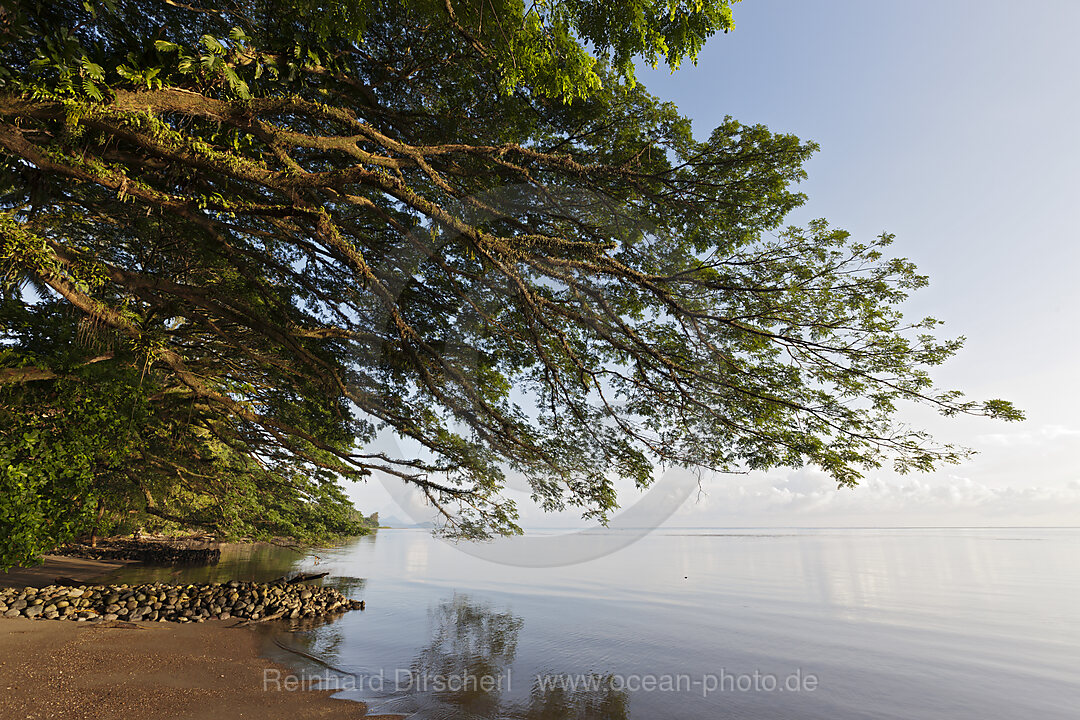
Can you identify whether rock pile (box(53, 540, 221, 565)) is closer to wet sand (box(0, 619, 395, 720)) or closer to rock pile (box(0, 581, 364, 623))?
rock pile (box(0, 581, 364, 623))

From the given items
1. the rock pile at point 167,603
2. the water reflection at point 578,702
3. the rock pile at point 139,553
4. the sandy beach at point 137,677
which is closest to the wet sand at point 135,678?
the sandy beach at point 137,677

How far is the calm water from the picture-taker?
8.68 meters

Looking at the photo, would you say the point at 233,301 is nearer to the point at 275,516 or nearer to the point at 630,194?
the point at 630,194

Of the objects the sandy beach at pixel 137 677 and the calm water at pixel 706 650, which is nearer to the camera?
the sandy beach at pixel 137 677

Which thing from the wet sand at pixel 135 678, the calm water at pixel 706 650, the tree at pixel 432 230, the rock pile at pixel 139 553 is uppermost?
the tree at pixel 432 230

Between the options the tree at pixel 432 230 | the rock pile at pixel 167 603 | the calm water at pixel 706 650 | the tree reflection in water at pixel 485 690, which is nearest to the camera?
the tree at pixel 432 230

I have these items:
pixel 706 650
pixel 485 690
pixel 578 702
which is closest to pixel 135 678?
pixel 485 690

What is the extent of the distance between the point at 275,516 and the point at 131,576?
531 centimetres

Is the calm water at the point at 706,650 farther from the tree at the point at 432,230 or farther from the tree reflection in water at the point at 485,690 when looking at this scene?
the tree at the point at 432,230

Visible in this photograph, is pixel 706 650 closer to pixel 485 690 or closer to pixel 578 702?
pixel 578 702

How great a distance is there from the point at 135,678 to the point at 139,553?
2687 centimetres

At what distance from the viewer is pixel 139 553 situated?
27.5 meters

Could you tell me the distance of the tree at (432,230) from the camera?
5.30 meters

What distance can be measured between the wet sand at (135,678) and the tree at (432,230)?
13.4 feet
